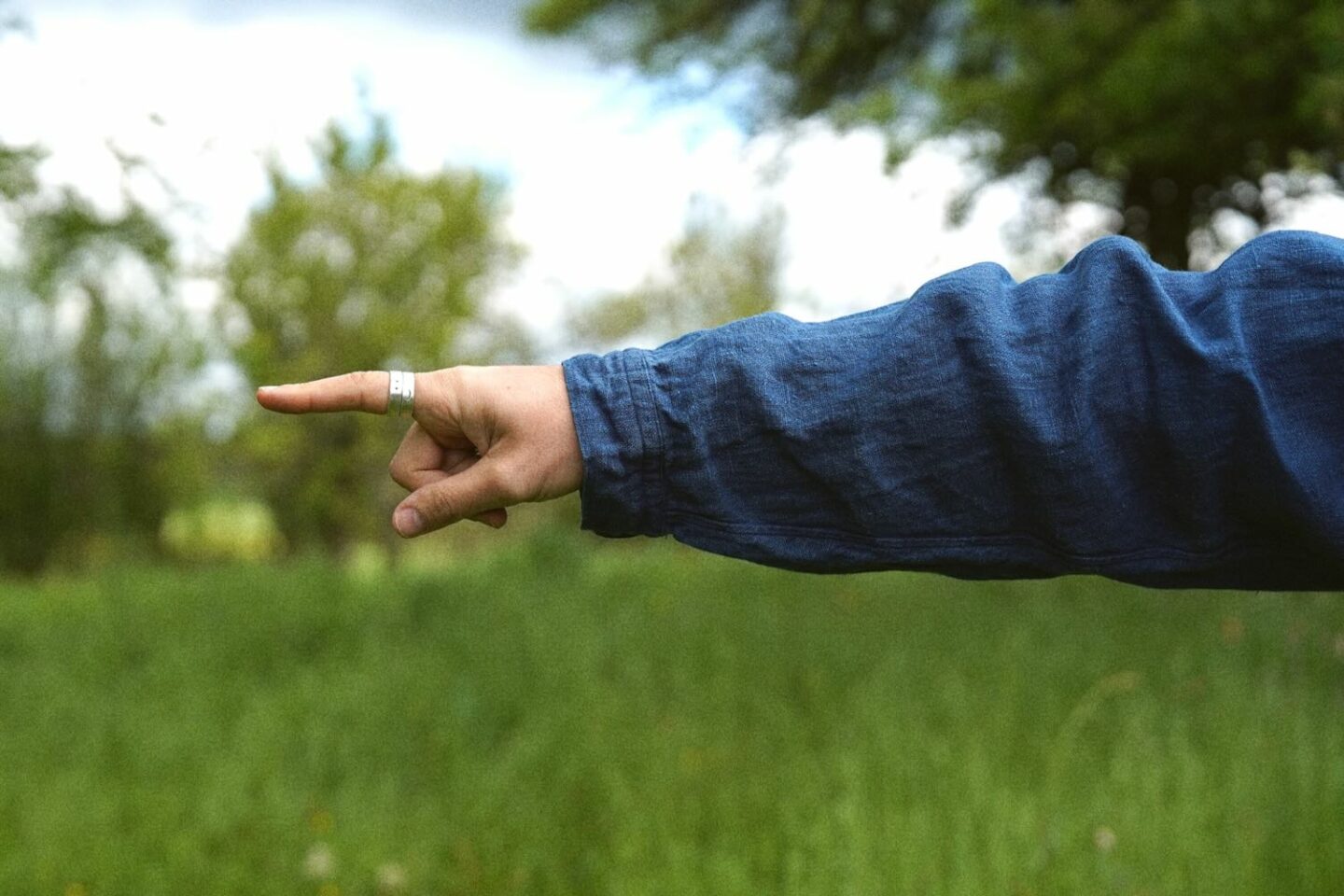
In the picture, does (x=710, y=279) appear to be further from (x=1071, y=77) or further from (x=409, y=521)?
(x=409, y=521)

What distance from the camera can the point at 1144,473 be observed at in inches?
45.7

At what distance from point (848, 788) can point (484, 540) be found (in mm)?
12191

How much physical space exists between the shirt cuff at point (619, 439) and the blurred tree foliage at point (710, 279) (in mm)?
11786

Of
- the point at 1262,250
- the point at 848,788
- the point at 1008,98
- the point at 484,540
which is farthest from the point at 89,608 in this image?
the point at 484,540

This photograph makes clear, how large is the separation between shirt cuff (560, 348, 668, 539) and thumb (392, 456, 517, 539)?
3.4 inches

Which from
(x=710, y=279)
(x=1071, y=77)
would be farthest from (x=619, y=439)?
(x=710, y=279)

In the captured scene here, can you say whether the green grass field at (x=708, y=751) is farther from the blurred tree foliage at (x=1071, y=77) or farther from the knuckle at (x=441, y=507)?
the blurred tree foliage at (x=1071, y=77)

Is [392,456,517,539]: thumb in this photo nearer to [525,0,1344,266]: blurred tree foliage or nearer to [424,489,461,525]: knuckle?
[424,489,461,525]: knuckle

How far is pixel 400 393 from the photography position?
3.97ft

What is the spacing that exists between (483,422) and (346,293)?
380 inches

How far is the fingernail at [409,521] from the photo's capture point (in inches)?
48.7

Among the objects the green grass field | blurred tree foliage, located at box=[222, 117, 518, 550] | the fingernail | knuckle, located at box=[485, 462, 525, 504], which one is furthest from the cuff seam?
blurred tree foliage, located at box=[222, 117, 518, 550]

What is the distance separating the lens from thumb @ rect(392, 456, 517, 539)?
1198mm

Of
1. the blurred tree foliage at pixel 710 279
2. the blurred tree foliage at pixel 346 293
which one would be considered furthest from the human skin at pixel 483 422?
the blurred tree foliage at pixel 710 279
